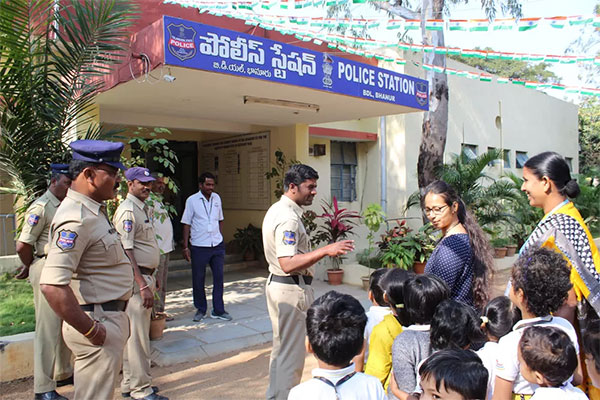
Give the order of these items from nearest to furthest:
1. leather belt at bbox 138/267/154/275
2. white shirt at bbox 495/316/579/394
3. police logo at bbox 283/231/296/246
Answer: white shirt at bbox 495/316/579/394 < police logo at bbox 283/231/296/246 < leather belt at bbox 138/267/154/275

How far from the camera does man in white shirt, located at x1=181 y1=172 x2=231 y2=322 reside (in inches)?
212

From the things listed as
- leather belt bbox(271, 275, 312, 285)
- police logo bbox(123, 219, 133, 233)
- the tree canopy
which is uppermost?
the tree canopy

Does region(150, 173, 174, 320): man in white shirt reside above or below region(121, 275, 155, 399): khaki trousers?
above

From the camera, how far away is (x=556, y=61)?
4.18m

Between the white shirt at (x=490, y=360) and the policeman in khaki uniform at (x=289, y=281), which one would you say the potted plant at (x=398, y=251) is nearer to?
the policeman in khaki uniform at (x=289, y=281)

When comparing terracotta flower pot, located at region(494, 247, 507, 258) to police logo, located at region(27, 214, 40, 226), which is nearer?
police logo, located at region(27, 214, 40, 226)

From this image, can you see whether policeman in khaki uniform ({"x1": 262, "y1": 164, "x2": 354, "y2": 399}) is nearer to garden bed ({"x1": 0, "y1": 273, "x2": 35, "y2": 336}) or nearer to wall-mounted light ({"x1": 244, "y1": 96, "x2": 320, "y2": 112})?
garden bed ({"x1": 0, "y1": 273, "x2": 35, "y2": 336})

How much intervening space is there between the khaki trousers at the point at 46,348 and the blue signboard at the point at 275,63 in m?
2.42

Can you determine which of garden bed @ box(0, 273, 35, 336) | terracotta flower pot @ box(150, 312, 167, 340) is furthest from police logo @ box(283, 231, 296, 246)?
garden bed @ box(0, 273, 35, 336)

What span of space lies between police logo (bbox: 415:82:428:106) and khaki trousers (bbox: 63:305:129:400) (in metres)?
6.15

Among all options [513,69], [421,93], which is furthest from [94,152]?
[513,69]

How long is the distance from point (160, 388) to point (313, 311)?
2.56 m

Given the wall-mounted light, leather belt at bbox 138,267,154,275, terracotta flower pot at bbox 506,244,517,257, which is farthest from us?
terracotta flower pot at bbox 506,244,517,257

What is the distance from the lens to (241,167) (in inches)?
363
